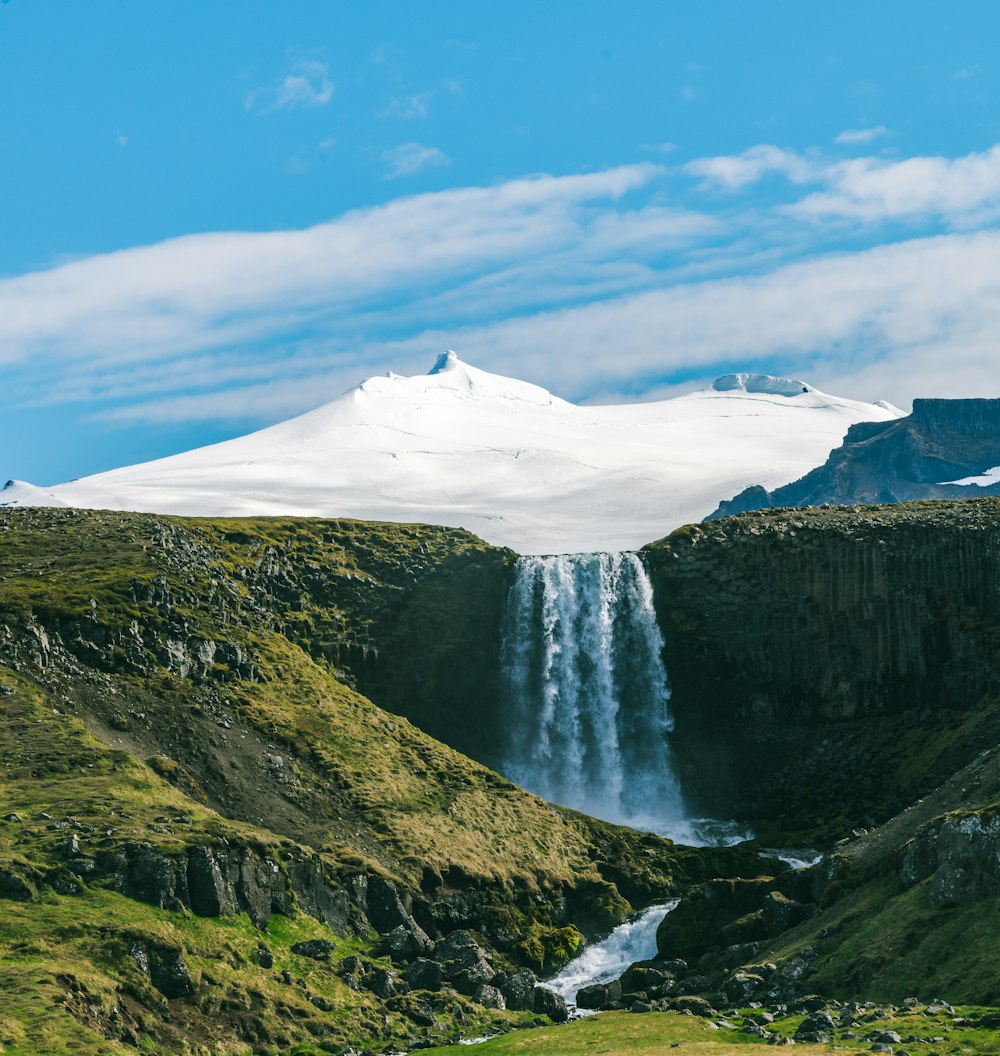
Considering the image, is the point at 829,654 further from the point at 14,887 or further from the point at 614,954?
the point at 14,887

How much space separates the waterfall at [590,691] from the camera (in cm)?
13862

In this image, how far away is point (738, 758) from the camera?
136 m

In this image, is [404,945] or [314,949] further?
[404,945]

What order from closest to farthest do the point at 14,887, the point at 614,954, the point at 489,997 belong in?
the point at 14,887 < the point at 489,997 < the point at 614,954

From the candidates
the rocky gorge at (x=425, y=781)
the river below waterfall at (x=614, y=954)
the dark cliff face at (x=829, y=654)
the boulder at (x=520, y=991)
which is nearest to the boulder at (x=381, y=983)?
the rocky gorge at (x=425, y=781)

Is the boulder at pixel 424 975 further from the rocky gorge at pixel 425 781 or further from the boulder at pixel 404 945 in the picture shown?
the boulder at pixel 404 945

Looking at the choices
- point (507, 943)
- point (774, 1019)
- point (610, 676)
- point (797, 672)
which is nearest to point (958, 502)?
point (797, 672)

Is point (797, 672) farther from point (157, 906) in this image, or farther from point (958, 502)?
point (157, 906)

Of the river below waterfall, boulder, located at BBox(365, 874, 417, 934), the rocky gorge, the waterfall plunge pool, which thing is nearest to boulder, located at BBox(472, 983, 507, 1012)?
the rocky gorge

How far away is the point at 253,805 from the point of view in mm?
104250

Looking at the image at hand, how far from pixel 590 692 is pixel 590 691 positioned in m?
0.15

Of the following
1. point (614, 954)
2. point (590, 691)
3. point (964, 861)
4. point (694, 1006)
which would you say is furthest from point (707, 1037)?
point (590, 691)

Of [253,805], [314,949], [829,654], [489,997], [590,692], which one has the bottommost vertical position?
[489,997]

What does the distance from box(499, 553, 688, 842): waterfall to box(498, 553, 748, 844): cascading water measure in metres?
0.09
